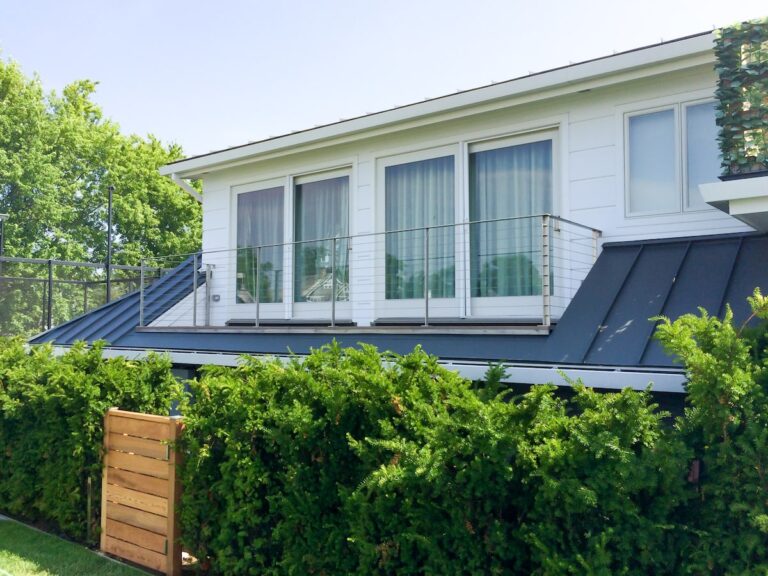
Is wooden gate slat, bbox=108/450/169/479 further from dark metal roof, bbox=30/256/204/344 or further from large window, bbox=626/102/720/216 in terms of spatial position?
large window, bbox=626/102/720/216

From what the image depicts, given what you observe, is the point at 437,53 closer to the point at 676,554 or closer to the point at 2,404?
the point at 2,404

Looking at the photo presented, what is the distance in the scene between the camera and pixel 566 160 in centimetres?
820

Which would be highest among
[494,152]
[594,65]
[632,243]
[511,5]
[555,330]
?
[511,5]

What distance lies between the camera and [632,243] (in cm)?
765

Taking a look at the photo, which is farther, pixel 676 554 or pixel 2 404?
pixel 2 404

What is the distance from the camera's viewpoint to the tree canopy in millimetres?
32500

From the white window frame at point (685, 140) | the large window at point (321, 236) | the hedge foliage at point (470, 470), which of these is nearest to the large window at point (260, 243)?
the large window at point (321, 236)

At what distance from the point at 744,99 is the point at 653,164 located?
1620 millimetres

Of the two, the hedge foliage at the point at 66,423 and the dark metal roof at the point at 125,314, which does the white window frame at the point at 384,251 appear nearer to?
the hedge foliage at the point at 66,423

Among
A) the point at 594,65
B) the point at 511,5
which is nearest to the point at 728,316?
the point at 594,65

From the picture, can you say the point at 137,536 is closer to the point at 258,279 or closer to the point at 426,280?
the point at 426,280

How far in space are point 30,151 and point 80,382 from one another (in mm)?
29280

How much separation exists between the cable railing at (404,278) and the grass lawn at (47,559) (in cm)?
366

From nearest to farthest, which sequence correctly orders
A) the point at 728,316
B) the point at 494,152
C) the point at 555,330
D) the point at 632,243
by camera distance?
the point at 728,316, the point at 555,330, the point at 632,243, the point at 494,152
